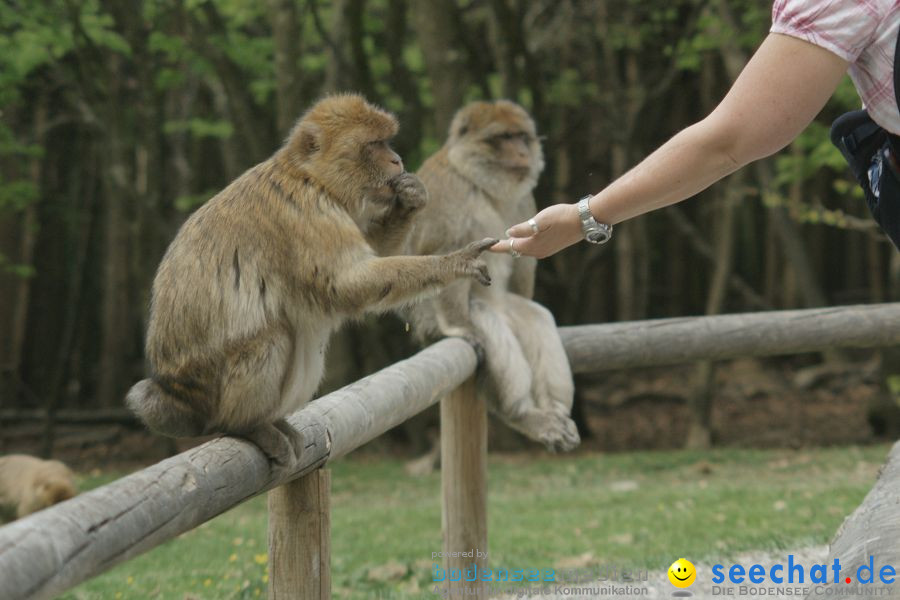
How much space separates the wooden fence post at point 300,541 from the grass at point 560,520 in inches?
59.7

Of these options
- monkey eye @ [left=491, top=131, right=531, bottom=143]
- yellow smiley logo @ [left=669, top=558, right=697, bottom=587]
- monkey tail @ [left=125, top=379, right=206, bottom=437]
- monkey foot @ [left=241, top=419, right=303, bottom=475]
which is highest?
monkey eye @ [left=491, top=131, right=531, bottom=143]

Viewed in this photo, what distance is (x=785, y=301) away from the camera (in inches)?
539

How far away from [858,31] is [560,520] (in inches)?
184

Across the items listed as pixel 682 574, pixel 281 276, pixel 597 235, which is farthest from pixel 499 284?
pixel 597 235

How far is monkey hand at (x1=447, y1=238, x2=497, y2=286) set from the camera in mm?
3268

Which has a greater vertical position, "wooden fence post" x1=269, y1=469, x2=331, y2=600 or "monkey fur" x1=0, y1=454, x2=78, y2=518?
"monkey fur" x1=0, y1=454, x2=78, y2=518

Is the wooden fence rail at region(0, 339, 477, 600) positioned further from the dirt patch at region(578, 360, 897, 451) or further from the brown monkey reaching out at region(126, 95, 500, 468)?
the dirt patch at region(578, 360, 897, 451)

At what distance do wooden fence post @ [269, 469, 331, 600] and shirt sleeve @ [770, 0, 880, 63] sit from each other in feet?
5.39

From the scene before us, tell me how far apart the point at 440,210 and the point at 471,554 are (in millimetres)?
2384

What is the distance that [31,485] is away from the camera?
5504mm

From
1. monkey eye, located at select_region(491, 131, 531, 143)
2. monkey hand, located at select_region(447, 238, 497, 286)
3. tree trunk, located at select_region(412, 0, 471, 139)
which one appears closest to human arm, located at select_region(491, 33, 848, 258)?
monkey hand, located at select_region(447, 238, 497, 286)

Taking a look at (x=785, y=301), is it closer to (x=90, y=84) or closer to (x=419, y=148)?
(x=419, y=148)

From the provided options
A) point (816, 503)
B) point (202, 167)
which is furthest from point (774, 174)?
point (202, 167)

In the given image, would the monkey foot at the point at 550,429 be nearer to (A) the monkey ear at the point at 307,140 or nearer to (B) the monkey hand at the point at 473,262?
(B) the monkey hand at the point at 473,262
